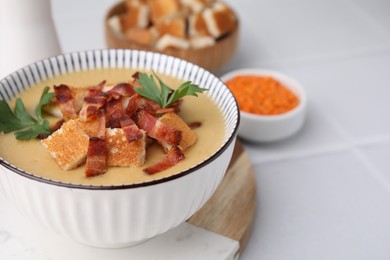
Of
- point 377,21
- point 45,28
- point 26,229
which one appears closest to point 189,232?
point 26,229

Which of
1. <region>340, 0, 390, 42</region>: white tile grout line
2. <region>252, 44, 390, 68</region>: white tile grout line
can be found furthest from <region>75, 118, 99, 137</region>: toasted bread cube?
<region>340, 0, 390, 42</region>: white tile grout line

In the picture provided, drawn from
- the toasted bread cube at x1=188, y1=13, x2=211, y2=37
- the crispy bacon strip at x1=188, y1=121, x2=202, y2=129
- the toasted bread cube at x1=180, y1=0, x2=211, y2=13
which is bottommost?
the toasted bread cube at x1=188, y1=13, x2=211, y2=37

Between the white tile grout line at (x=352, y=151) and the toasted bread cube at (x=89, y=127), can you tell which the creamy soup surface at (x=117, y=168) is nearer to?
the toasted bread cube at (x=89, y=127)

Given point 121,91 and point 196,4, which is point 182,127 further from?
point 196,4

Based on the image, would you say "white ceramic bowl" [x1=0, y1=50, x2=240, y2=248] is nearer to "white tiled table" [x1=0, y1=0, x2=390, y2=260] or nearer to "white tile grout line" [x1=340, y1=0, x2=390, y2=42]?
"white tiled table" [x1=0, y1=0, x2=390, y2=260]

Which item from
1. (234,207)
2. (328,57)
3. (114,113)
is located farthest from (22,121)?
(328,57)

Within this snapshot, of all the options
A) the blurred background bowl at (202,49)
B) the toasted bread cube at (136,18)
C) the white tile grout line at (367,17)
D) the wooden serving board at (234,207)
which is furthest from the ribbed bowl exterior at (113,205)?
the white tile grout line at (367,17)
